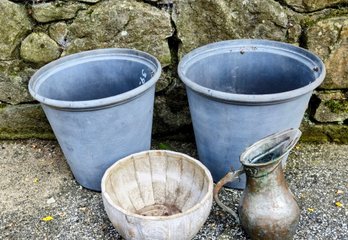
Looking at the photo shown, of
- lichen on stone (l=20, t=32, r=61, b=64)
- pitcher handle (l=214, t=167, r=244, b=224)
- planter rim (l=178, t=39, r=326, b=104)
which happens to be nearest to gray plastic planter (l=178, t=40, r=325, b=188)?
planter rim (l=178, t=39, r=326, b=104)

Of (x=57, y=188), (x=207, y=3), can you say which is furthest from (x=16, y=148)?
(x=207, y=3)

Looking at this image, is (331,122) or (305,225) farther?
(331,122)

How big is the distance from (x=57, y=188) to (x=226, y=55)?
3.80 ft

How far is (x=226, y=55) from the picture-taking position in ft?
7.88

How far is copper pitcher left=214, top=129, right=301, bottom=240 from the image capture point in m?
1.90

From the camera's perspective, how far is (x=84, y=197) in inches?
94.0

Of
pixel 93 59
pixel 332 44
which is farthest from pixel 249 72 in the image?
pixel 93 59

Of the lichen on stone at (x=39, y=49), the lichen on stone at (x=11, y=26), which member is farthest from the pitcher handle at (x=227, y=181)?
the lichen on stone at (x=11, y=26)

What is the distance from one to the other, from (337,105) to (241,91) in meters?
0.56

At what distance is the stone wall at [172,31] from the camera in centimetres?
242

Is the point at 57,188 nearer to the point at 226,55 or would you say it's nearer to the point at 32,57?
the point at 32,57

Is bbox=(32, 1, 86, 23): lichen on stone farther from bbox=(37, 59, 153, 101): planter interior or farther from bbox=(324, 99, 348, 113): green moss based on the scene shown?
bbox=(324, 99, 348, 113): green moss

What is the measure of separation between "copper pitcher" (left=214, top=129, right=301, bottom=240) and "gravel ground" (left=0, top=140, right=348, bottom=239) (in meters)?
0.16

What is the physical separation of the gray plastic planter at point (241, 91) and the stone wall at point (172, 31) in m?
0.17
